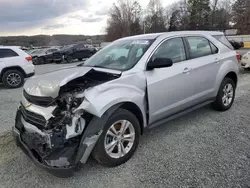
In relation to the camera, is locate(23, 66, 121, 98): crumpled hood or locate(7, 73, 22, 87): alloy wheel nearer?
locate(23, 66, 121, 98): crumpled hood

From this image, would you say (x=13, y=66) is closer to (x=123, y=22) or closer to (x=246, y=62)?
(x=246, y=62)

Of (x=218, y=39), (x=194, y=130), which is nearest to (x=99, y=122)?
(x=194, y=130)

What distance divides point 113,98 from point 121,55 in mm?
1189

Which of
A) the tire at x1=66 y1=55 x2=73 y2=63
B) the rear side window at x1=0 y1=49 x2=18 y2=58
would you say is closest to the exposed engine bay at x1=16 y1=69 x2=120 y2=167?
the rear side window at x1=0 y1=49 x2=18 y2=58

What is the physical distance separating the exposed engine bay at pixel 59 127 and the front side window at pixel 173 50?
1.16m

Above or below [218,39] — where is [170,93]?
below

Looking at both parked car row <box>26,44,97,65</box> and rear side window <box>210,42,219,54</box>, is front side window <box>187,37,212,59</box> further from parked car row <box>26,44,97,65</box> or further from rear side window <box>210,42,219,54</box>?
parked car row <box>26,44,97,65</box>

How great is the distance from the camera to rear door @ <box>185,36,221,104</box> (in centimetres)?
395

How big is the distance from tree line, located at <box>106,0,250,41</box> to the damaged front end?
2347 inches

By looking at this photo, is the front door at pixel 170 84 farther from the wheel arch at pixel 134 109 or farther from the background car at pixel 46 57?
the background car at pixel 46 57

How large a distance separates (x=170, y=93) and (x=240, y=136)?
1.37m

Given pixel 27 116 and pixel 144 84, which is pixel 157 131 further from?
pixel 27 116

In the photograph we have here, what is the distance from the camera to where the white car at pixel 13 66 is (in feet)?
28.9

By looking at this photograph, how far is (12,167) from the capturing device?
307 cm
